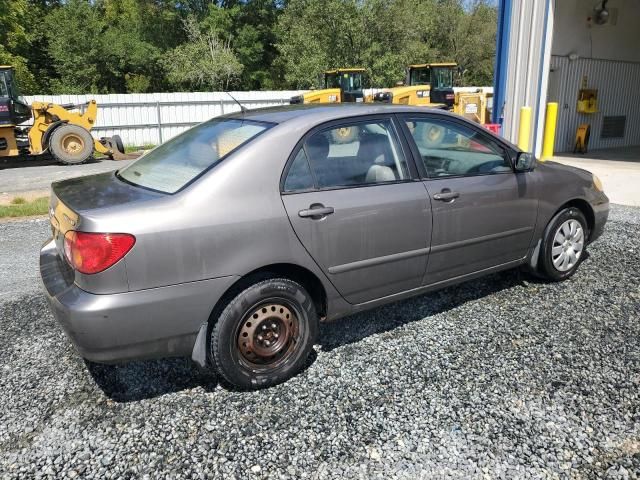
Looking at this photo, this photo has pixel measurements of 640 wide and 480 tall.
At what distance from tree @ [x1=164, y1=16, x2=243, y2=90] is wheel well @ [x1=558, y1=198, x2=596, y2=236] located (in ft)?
95.7

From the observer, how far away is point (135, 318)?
2666 mm

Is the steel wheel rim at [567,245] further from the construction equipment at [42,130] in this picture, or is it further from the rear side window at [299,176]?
the construction equipment at [42,130]

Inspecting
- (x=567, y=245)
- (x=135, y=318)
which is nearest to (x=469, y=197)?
(x=567, y=245)

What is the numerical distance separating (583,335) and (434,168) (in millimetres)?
1563

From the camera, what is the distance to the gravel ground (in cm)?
249

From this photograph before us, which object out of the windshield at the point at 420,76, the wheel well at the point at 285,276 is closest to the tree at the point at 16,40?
the windshield at the point at 420,76

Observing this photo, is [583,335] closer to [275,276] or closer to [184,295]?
[275,276]

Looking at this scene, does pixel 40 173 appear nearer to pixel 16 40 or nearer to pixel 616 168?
pixel 616 168

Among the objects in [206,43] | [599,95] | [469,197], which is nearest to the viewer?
[469,197]

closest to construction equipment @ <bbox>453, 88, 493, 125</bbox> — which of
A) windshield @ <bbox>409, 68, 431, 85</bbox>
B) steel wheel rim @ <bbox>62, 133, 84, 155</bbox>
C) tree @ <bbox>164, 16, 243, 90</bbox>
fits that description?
windshield @ <bbox>409, 68, 431, 85</bbox>

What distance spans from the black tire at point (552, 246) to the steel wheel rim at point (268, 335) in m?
2.41

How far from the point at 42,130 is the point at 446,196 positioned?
15153 millimetres

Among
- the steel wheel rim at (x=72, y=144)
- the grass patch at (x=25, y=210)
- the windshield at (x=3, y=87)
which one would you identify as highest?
the windshield at (x=3, y=87)

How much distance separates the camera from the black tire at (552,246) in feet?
14.4
